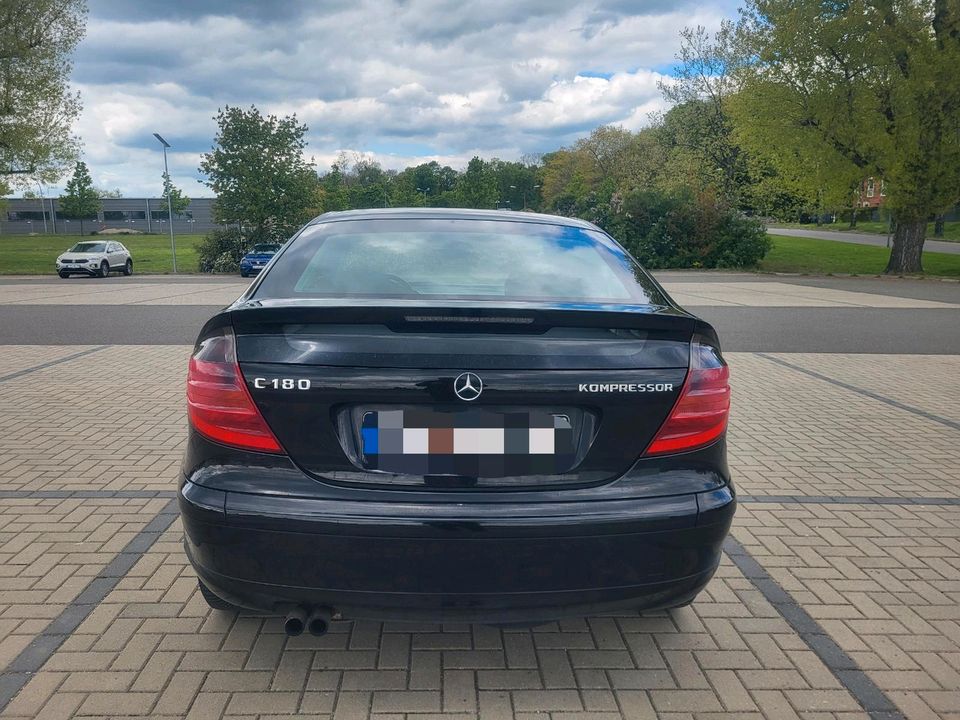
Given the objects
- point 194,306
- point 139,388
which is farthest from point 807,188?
point 139,388

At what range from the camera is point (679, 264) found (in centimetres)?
3134

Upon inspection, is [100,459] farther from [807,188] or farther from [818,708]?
[807,188]

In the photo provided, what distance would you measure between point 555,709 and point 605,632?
567mm

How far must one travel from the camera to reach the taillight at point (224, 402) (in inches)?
93.0

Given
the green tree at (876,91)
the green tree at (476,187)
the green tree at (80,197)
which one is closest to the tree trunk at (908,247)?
the green tree at (876,91)

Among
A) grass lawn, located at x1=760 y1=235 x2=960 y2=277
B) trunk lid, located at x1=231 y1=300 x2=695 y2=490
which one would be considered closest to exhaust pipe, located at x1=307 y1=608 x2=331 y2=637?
trunk lid, located at x1=231 y1=300 x2=695 y2=490

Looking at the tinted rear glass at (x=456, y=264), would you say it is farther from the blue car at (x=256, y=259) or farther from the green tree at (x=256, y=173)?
the green tree at (x=256, y=173)

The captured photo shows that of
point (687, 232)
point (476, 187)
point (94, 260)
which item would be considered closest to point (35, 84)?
point (94, 260)

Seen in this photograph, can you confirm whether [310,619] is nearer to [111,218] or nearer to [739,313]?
[739,313]

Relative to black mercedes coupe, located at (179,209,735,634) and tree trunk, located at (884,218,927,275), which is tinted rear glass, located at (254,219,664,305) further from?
tree trunk, located at (884,218,927,275)

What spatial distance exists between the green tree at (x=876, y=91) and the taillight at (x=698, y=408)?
84.0 ft

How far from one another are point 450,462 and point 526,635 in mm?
1043

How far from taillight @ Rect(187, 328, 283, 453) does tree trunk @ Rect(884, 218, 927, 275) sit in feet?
94.8

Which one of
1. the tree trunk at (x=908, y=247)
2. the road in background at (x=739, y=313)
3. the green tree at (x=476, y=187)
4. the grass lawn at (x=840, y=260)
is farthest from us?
the green tree at (x=476, y=187)
